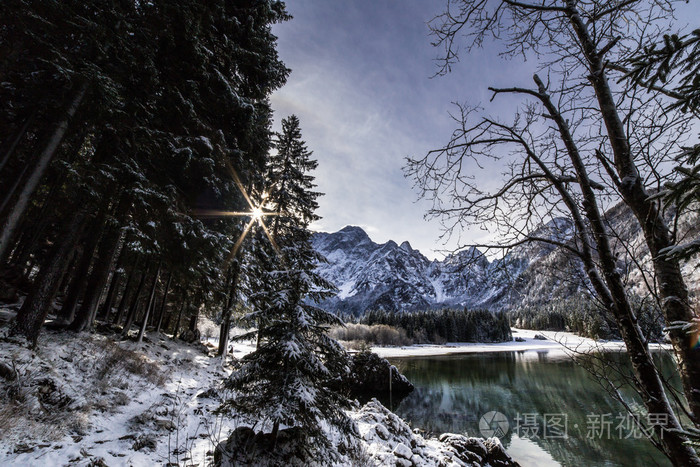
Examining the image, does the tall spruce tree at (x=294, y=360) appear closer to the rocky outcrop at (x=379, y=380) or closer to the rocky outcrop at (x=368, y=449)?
the rocky outcrop at (x=368, y=449)

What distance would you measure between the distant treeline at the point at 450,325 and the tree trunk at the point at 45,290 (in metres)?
88.8

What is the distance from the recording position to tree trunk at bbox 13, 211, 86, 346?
689 cm

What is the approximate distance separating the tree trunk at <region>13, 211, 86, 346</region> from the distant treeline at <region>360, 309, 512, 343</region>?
291 ft

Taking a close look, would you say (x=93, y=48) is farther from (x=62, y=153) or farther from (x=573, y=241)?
(x=573, y=241)

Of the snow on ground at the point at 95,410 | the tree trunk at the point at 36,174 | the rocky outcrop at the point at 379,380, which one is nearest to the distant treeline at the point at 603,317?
the snow on ground at the point at 95,410

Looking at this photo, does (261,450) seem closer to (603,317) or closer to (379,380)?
(603,317)

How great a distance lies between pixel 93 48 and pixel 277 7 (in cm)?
999

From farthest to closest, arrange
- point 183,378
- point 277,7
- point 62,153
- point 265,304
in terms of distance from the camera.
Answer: point 277,7 < point 183,378 < point 62,153 < point 265,304

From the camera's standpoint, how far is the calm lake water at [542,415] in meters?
12.0

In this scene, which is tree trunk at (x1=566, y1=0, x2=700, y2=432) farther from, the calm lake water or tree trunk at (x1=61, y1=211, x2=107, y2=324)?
tree trunk at (x1=61, y1=211, x2=107, y2=324)

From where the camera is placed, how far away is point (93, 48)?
8.13m

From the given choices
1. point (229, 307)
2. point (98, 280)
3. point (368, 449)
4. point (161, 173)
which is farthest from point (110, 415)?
point (229, 307)

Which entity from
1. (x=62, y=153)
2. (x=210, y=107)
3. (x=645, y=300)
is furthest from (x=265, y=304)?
(x=210, y=107)

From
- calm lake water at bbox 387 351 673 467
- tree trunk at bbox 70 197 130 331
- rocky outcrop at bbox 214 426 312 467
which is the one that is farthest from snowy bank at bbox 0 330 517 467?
calm lake water at bbox 387 351 673 467
